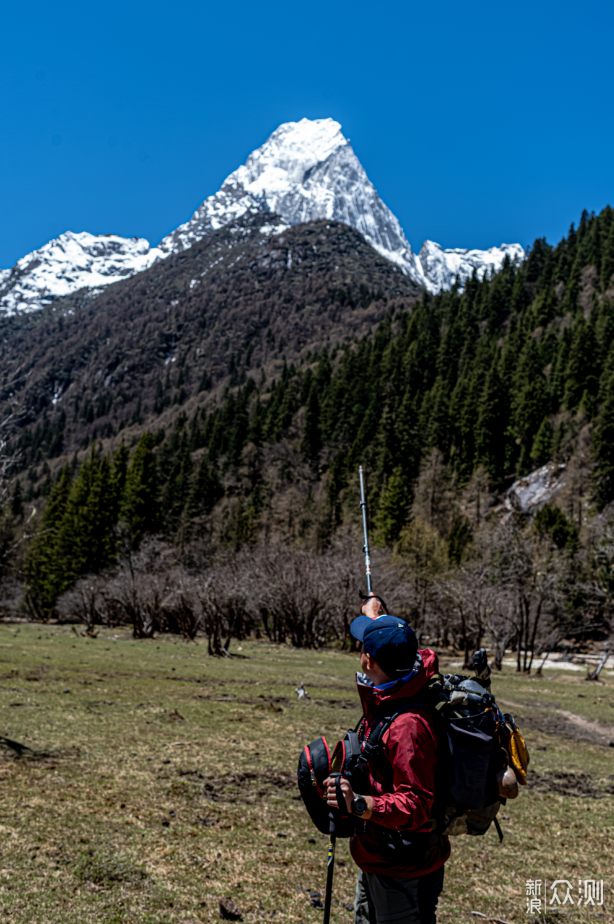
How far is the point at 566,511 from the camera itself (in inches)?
3014

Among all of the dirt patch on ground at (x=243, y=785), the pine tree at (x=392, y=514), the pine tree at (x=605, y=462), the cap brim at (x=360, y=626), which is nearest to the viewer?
the cap brim at (x=360, y=626)

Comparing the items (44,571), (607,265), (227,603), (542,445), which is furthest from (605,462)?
(607,265)

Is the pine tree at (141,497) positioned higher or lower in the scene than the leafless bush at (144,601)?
higher

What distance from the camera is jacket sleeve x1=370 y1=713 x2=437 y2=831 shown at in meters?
3.06

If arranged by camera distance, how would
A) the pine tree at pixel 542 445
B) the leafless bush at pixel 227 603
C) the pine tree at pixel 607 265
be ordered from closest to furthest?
the leafless bush at pixel 227 603
the pine tree at pixel 542 445
the pine tree at pixel 607 265

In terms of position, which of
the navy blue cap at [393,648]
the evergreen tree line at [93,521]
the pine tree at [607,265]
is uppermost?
the pine tree at [607,265]

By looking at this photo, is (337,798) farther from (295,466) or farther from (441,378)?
(441,378)

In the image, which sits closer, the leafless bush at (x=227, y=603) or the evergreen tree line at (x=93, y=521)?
the leafless bush at (x=227, y=603)

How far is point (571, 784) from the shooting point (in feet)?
34.0

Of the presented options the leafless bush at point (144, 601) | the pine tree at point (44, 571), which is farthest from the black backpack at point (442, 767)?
the pine tree at point (44, 571)

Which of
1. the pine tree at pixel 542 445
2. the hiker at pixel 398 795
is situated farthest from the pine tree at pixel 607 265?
the hiker at pixel 398 795

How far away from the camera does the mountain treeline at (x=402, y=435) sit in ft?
261

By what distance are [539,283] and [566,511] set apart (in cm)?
8847

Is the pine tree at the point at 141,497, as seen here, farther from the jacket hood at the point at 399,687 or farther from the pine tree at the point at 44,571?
the jacket hood at the point at 399,687
